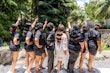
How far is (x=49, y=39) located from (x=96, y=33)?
4.99 ft

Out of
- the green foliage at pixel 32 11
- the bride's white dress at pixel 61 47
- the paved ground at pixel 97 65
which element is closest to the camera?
the bride's white dress at pixel 61 47

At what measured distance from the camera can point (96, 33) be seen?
8.14 m

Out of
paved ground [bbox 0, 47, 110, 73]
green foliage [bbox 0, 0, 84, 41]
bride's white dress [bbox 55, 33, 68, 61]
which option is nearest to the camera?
bride's white dress [bbox 55, 33, 68, 61]

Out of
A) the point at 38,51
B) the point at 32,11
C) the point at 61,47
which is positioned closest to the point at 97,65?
the point at 61,47

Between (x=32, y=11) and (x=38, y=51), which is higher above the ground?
(x=38, y=51)

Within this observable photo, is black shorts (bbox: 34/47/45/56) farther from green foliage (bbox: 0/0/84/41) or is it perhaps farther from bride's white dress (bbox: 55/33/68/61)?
green foliage (bbox: 0/0/84/41)

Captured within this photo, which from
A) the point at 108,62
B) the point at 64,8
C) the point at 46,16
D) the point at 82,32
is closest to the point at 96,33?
the point at 82,32

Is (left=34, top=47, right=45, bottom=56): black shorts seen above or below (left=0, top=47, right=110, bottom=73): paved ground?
above

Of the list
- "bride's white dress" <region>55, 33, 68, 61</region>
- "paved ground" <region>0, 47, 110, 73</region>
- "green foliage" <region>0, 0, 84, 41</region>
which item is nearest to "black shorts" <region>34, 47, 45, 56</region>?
"bride's white dress" <region>55, 33, 68, 61</region>

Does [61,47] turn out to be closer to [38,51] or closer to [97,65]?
[38,51]

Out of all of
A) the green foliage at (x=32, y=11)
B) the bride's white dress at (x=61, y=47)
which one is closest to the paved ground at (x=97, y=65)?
the bride's white dress at (x=61, y=47)

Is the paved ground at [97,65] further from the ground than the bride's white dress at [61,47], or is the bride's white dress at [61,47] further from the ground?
the bride's white dress at [61,47]

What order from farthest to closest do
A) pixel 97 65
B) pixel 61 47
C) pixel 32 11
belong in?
pixel 32 11, pixel 97 65, pixel 61 47

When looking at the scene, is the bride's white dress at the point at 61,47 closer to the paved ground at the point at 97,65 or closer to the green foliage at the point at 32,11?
the paved ground at the point at 97,65
